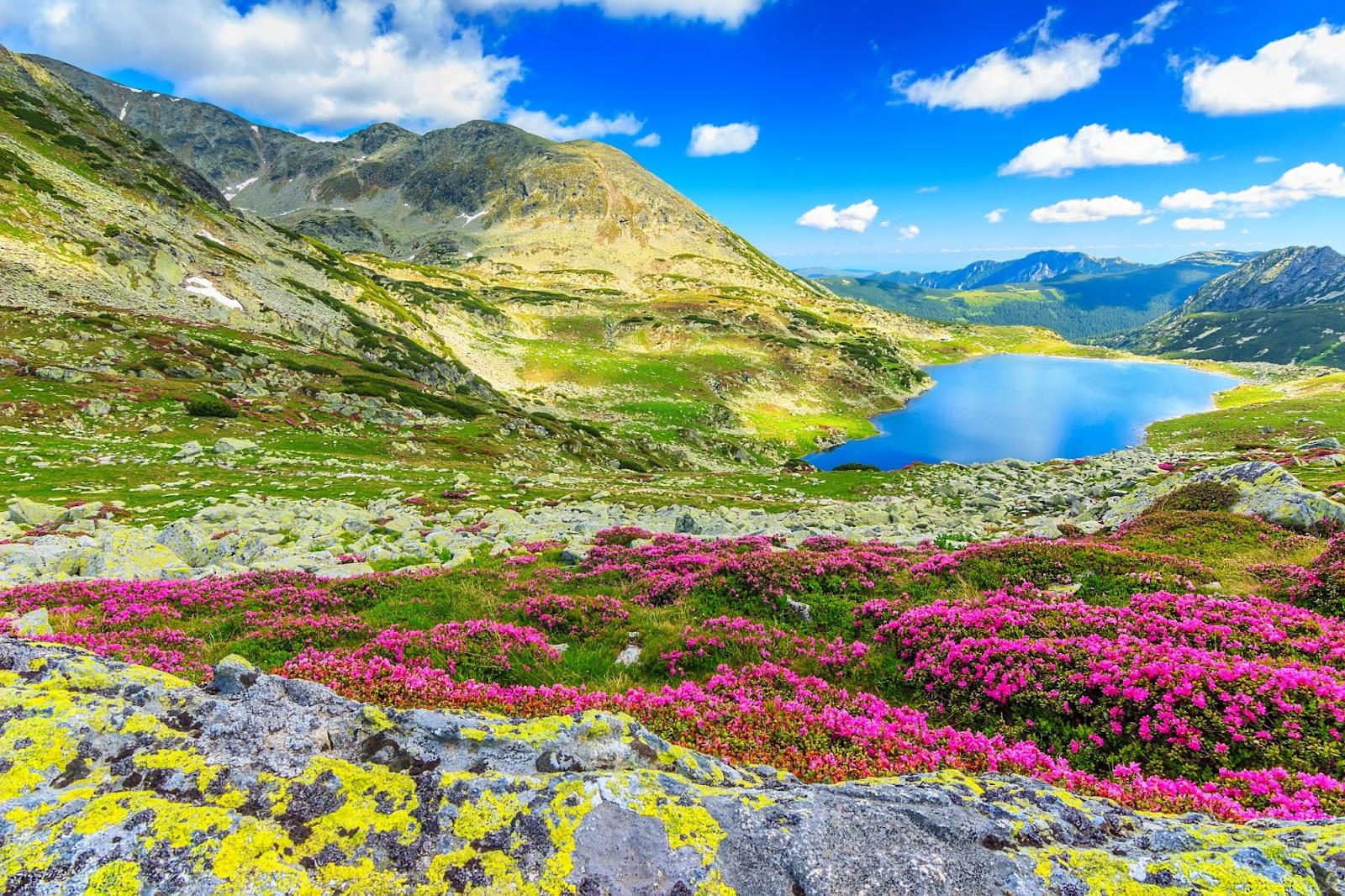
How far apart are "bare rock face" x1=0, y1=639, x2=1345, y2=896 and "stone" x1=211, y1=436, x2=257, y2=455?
36.9m

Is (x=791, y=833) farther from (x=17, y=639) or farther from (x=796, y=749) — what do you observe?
(x=17, y=639)

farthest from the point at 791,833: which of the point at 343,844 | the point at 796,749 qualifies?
the point at 343,844

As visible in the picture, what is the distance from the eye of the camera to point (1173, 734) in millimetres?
7078

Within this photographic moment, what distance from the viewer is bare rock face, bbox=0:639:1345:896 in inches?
142

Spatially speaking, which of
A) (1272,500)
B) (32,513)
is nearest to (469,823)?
(1272,500)

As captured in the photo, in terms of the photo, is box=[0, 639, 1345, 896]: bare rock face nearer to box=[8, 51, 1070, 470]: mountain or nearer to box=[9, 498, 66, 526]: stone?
box=[9, 498, 66, 526]: stone

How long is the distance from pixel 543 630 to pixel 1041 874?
9221 millimetres

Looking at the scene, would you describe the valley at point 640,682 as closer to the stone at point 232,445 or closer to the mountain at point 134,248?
the stone at point 232,445

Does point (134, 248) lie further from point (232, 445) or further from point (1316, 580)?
point (1316, 580)

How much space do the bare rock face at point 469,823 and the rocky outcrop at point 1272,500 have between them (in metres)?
17.8

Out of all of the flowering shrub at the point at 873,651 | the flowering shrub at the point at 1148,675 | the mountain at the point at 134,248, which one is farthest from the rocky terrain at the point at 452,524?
the mountain at the point at 134,248

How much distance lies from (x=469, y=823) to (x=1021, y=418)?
138275 mm

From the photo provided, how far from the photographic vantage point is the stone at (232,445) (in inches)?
1383

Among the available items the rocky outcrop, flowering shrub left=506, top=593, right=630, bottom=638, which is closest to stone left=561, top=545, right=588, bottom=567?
flowering shrub left=506, top=593, right=630, bottom=638
